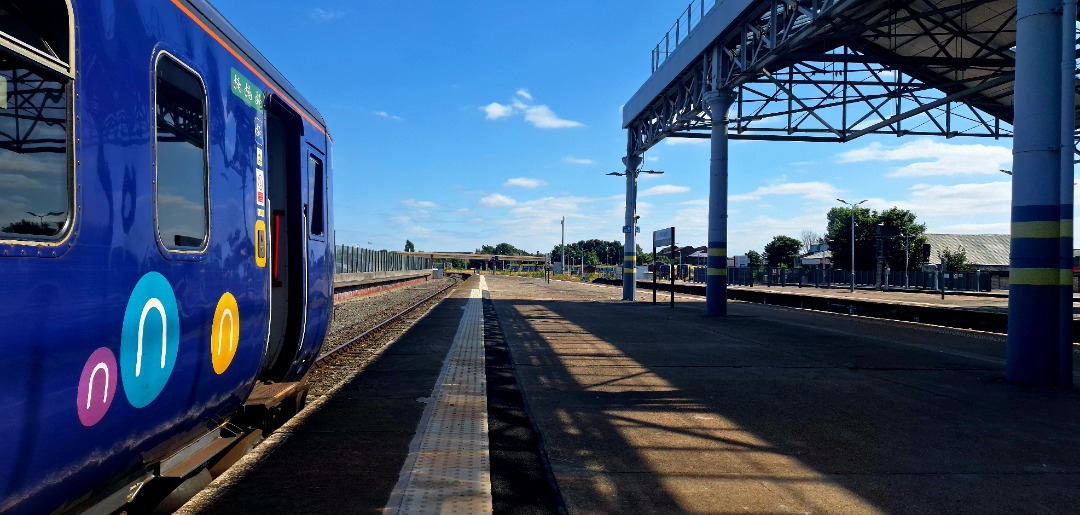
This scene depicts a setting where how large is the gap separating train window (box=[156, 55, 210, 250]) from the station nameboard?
24056 millimetres

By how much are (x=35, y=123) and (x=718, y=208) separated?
21111 millimetres

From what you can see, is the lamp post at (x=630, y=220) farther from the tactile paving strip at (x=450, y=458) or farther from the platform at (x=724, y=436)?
the tactile paving strip at (x=450, y=458)

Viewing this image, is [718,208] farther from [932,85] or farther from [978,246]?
[978,246]

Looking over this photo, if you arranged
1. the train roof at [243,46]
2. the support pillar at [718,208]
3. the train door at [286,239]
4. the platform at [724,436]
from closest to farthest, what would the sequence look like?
1. the train roof at [243,46]
2. the platform at [724,436]
3. the train door at [286,239]
4. the support pillar at [718,208]

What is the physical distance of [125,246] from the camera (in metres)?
3.16

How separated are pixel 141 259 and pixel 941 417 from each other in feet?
24.3

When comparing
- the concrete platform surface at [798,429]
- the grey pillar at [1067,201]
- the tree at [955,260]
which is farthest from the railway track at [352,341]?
the tree at [955,260]

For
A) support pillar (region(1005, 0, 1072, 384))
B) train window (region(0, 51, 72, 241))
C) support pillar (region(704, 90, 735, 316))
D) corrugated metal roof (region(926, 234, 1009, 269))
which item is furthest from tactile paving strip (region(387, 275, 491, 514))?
corrugated metal roof (region(926, 234, 1009, 269))

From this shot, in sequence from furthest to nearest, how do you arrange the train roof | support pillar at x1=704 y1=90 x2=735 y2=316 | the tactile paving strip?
support pillar at x1=704 y1=90 x2=735 y2=316 → the tactile paving strip → the train roof

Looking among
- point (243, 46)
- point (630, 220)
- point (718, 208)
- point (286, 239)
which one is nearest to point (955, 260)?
point (630, 220)

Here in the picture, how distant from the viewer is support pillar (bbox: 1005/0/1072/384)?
30.5 feet

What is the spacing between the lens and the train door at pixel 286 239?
6277 mm

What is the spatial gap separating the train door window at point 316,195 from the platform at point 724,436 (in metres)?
1.92

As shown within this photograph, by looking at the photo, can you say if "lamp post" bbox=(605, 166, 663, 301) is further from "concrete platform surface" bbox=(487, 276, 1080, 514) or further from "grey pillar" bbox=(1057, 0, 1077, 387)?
"grey pillar" bbox=(1057, 0, 1077, 387)
